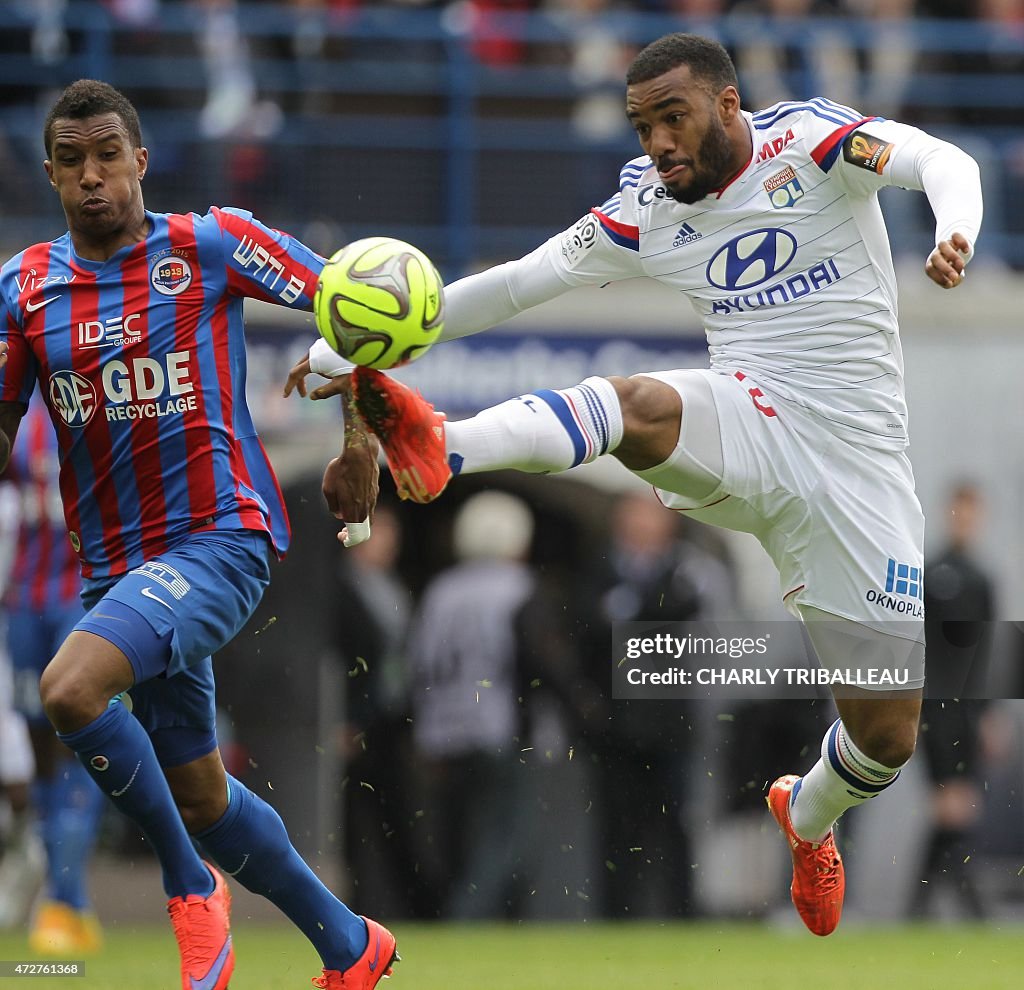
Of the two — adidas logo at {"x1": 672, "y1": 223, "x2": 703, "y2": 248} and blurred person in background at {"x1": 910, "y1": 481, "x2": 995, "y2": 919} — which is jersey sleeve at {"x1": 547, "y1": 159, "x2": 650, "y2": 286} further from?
blurred person in background at {"x1": 910, "y1": 481, "x2": 995, "y2": 919}

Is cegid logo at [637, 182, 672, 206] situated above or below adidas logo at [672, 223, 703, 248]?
above

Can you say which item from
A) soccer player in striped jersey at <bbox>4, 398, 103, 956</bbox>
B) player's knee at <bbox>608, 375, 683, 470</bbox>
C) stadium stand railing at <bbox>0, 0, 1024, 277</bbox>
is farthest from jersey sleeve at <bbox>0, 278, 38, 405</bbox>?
stadium stand railing at <bbox>0, 0, 1024, 277</bbox>

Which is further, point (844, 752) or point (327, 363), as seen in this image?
point (844, 752)

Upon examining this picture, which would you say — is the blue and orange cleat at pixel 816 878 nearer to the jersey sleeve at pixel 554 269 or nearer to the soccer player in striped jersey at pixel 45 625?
the jersey sleeve at pixel 554 269

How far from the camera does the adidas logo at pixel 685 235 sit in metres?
6.08

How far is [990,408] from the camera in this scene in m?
11.6

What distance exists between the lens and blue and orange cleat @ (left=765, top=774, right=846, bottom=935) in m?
6.86

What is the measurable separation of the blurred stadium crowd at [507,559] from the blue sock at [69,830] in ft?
2.82

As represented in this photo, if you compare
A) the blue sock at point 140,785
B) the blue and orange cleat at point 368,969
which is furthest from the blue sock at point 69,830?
the blue and orange cleat at point 368,969

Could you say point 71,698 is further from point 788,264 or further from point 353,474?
point 788,264

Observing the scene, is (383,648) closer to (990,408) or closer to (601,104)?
(990,408)

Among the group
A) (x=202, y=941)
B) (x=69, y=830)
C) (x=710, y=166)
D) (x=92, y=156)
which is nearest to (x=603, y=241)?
(x=710, y=166)

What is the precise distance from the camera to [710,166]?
5.96 m

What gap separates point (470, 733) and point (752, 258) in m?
4.77
